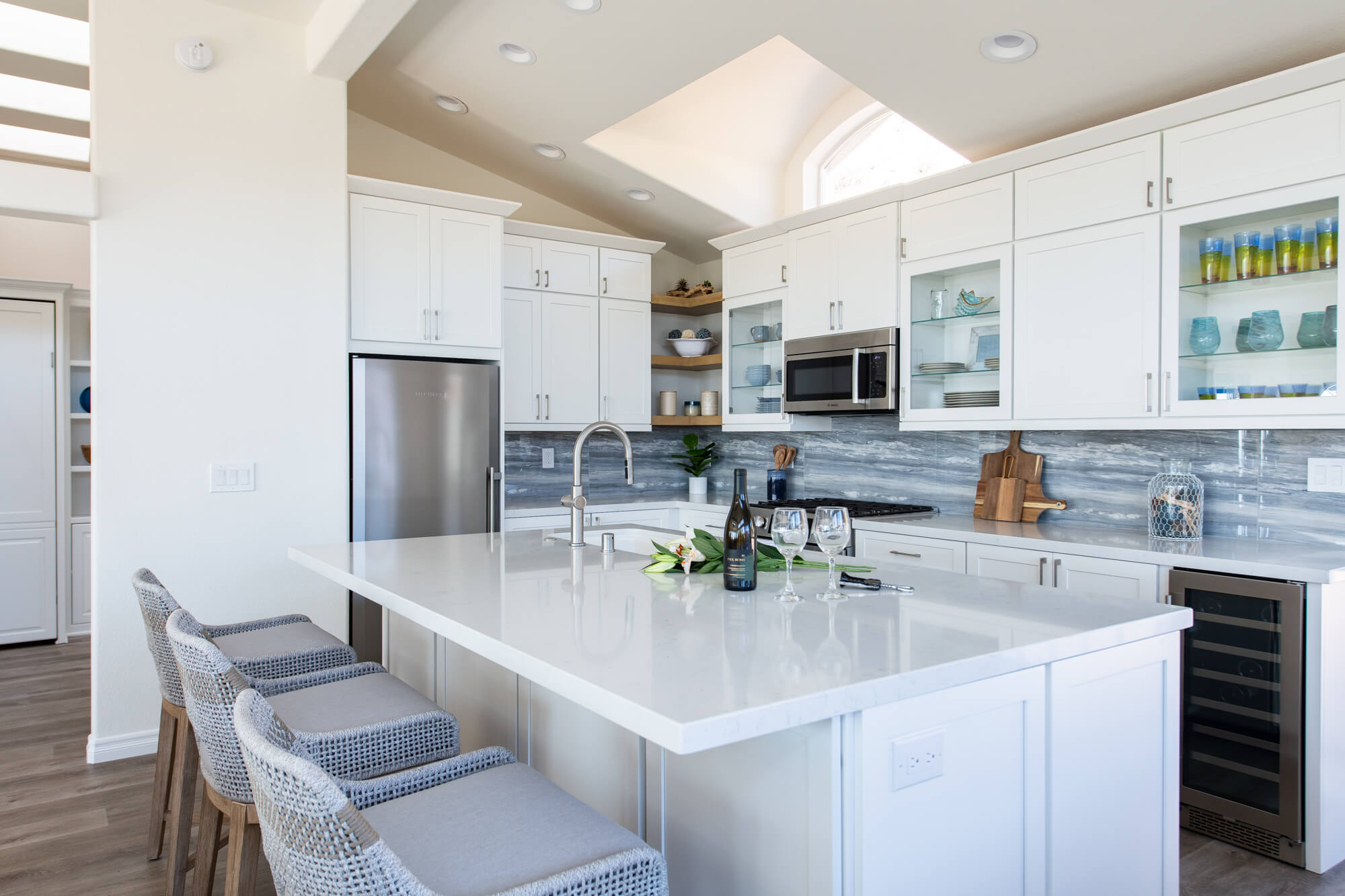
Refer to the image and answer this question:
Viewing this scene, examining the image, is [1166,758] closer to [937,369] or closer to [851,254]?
[937,369]

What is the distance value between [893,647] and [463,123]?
3906mm

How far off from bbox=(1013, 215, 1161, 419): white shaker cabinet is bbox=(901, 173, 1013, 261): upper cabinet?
0.53 ft

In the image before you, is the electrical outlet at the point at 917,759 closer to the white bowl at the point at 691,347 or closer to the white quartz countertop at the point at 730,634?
the white quartz countertop at the point at 730,634

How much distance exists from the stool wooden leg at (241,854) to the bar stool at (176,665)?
0.48 metres

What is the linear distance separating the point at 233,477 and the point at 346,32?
5.95 ft

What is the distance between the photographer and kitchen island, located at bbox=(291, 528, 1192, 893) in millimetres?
1141

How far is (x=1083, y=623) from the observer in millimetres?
1462

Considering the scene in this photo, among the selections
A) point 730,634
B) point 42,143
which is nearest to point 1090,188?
point 730,634

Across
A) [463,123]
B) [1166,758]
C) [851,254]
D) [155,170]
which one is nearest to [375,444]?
[155,170]

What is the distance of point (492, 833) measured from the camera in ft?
4.09

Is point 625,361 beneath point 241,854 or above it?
above

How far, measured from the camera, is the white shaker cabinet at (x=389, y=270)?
148 inches

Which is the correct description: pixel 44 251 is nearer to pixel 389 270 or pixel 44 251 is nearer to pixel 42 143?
pixel 42 143

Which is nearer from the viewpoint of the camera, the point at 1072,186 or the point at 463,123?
the point at 1072,186
